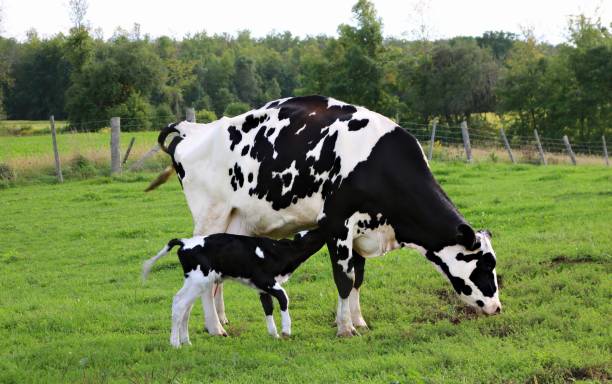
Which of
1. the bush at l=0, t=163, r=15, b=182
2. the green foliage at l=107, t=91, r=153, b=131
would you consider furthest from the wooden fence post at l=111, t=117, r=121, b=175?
the green foliage at l=107, t=91, r=153, b=131

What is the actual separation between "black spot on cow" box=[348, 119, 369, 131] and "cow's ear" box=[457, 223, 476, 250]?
154 centimetres

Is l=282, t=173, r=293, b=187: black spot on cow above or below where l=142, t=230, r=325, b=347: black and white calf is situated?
above

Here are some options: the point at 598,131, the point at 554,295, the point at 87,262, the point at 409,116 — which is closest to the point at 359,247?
the point at 554,295

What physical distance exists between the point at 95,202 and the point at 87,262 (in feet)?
23.3

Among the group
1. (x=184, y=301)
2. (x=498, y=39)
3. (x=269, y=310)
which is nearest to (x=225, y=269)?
Result: (x=184, y=301)

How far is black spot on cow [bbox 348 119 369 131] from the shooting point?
827 cm

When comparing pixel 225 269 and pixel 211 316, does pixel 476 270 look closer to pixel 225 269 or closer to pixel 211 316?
A: pixel 225 269

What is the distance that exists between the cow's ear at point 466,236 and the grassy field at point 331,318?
0.84m

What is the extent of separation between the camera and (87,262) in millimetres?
13055

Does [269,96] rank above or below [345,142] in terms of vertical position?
below

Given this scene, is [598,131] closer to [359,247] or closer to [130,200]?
[130,200]

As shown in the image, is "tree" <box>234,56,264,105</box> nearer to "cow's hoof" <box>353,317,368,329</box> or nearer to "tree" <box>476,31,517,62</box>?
"tree" <box>476,31,517,62</box>

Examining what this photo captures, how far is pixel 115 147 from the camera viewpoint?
24.0m

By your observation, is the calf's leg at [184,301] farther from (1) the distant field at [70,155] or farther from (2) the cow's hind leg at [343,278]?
(1) the distant field at [70,155]
